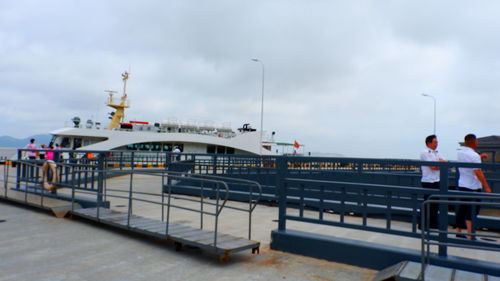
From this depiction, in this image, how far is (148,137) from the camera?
105 ft

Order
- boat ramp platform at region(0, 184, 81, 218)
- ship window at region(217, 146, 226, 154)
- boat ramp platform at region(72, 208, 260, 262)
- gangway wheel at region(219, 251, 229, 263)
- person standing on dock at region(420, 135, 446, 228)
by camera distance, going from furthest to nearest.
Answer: ship window at region(217, 146, 226, 154) → boat ramp platform at region(0, 184, 81, 218) → person standing on dock at region(420, 135, 446, 228) → boat ramp platform at region(72, 208, 260, 262) → gangway wheel at region(219, 251, 229, 263)

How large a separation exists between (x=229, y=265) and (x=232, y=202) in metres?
5.72

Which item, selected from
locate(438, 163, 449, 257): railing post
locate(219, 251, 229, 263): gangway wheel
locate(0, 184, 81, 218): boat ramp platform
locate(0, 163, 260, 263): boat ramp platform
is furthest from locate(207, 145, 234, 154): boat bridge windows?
locate(438, 163, 449, 257): railing post

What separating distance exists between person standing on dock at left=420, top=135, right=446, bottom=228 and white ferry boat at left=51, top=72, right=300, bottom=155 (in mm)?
22138

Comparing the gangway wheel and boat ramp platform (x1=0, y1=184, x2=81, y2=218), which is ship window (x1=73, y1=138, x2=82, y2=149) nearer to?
boat ramp platform (x1=0, y1=184, x2=81, y2=218)

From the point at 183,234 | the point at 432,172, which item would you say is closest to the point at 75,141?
the point at 183,234

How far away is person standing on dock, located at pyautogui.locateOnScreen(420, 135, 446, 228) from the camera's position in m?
5.86

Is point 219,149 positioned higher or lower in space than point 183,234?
higher

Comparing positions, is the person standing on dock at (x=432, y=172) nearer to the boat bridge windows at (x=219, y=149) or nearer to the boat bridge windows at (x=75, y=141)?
the boat bridge windows at (x=75, y=141)

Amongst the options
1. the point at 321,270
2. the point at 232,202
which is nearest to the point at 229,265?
the point at 321,270

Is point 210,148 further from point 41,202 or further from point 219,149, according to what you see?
point 41,202

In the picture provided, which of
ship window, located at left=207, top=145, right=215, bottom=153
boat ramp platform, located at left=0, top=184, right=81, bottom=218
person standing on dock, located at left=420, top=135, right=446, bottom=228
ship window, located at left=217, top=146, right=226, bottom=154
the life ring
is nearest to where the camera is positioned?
person standing on dock, located at left=420, top=135, right=446, bottom=228

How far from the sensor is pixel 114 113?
38.3m

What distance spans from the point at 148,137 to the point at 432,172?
29.1 m
